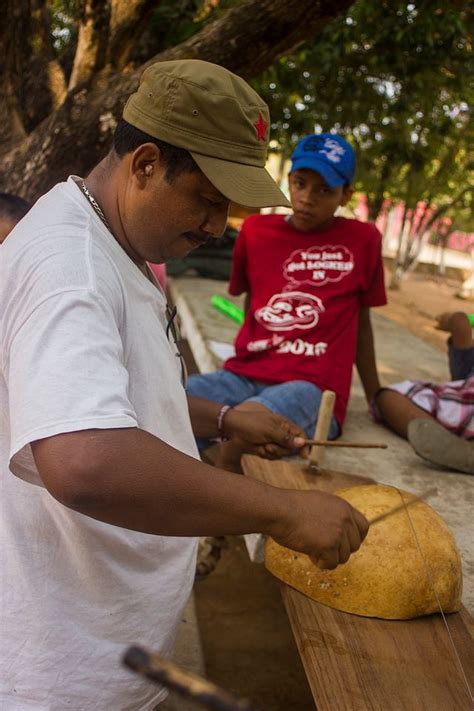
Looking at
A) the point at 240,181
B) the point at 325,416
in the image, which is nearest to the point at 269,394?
the point at 325,416

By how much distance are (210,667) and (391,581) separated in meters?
1.45

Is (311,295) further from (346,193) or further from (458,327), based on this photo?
(458,327)

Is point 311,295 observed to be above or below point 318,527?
below

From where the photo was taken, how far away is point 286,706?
303cm

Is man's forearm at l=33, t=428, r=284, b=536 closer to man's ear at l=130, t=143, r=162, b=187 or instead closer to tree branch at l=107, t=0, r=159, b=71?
man's ear at l=130, t=143, r=162, b=187

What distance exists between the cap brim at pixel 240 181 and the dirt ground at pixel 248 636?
225cm

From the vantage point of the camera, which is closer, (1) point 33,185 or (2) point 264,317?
(2) point 264,317

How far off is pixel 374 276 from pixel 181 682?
3.26m

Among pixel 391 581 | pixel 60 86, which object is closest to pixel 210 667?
pixel 391 581

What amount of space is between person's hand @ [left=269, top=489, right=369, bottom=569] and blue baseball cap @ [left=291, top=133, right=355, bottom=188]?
220 centimetres

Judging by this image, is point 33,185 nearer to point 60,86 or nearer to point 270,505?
point 60,86

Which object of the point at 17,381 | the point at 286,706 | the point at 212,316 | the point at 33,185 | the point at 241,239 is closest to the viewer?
the point at 17,381

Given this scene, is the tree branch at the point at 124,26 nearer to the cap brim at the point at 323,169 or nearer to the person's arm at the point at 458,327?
the cap brim at the point at 323,169

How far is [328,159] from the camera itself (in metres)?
3.46
